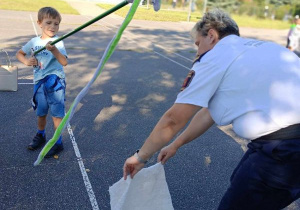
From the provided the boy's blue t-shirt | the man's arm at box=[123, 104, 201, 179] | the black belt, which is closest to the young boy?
the boy's blue t-shirt

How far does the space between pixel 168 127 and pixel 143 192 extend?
0.68m

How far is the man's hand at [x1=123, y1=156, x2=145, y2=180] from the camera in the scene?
1.77m

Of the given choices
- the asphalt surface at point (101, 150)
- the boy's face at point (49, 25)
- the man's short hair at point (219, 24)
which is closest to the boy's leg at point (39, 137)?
the asphalt surface at point (101, 150)

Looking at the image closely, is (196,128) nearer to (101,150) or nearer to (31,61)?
(31,61)

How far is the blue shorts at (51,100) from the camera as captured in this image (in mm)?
3383

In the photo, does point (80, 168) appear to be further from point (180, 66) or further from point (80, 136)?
point (180, 66)

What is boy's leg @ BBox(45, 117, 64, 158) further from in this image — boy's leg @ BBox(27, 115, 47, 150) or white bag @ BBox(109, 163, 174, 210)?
white bag @ BBox(109, 163, 174, 210)

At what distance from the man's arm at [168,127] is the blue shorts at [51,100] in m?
1.87

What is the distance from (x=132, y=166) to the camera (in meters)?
1.81

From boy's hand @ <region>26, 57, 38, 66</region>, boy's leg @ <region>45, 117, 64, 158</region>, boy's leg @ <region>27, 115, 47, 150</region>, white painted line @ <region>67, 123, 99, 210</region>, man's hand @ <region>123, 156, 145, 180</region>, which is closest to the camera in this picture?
man's hand @ <region>123, 156, 145, 180</region>

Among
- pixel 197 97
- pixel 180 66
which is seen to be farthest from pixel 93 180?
pixel 180 66

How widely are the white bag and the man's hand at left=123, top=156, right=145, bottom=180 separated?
85 mm

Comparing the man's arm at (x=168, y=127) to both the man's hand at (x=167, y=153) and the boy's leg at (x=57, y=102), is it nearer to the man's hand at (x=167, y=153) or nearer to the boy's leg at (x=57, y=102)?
the man's hand at (x=167, y=153)

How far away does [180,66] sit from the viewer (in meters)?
9.19
